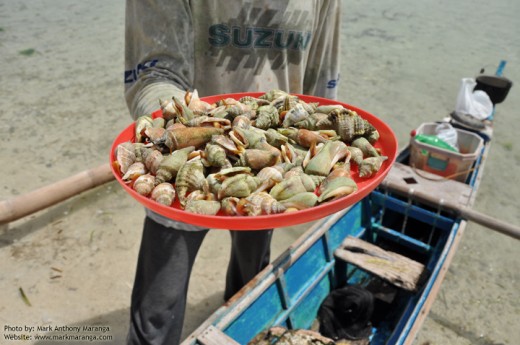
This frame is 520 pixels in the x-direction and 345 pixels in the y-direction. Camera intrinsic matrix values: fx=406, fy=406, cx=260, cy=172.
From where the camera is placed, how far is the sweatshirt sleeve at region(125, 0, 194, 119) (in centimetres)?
213

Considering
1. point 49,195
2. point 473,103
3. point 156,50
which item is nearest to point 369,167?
point 156,50

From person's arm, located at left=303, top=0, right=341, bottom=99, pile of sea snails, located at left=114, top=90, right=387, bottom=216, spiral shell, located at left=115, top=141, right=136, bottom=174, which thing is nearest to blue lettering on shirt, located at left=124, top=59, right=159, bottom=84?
pile of sea snails, located at left=114, top=90, right=387, bottom=216

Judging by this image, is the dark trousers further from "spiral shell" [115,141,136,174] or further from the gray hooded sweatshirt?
"spiral shell" [115,141,136,174]

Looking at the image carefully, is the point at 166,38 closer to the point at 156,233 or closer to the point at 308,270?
the point at 156,233

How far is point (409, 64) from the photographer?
10062mm

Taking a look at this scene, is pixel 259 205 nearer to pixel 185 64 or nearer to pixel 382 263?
pixel 185 64

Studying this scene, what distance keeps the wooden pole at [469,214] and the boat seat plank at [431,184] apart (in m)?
0.06

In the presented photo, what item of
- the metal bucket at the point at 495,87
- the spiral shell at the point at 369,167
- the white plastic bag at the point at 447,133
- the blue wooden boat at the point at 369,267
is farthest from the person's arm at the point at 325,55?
the metal bucket at the point at 495,87

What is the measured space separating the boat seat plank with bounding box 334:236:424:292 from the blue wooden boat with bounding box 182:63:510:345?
2 cm

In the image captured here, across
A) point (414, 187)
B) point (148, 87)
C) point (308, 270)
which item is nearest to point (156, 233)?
point (148, 87)

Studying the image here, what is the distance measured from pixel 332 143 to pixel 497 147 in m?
6.44

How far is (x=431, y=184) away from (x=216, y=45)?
2.75 meters

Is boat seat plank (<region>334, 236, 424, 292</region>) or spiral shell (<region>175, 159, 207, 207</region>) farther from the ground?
spiral shell (<region>175, 159, 207, 207</region>)

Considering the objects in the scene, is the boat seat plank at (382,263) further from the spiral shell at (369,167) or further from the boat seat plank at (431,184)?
the spiral shell at (369,167)
